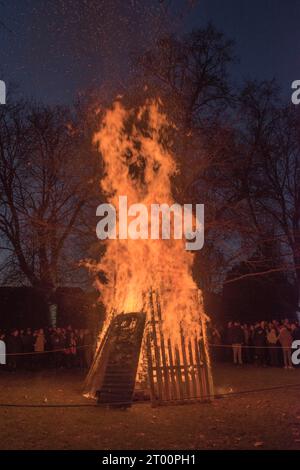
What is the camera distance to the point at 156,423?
9.09 metres

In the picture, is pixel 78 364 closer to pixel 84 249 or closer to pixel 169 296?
pixel 84 249

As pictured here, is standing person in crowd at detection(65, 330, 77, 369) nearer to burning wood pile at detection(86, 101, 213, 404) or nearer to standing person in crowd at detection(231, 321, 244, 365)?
burning wood pile at detection(86, 101, 213, 404)

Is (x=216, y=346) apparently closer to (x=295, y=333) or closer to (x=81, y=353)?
(x=295, y=333)

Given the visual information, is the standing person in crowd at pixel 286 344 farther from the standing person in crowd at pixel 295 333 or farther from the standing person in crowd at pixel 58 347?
the standing person in crowd at pixel 58 347

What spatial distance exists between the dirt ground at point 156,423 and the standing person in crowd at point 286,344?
470 centimetres

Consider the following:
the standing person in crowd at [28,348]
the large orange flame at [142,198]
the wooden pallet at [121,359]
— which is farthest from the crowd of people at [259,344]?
the wooden pallet at [121,359]

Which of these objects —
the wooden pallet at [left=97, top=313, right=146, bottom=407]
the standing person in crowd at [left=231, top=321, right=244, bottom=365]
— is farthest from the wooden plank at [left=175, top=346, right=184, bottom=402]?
the standing person in crowd at [left=231, top=321, right=244, bottom=365]

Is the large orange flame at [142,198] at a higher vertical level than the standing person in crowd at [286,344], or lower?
higher

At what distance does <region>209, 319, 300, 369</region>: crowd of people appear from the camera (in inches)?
723

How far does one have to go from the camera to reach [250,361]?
2019 centimetres

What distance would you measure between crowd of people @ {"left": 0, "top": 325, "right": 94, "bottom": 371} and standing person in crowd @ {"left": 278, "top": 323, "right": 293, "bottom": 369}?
273 inches

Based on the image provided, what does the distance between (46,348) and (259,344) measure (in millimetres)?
8209

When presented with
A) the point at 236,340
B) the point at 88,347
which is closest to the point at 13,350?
the point at 88,347

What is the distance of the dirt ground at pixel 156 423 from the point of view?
7.62 metres
